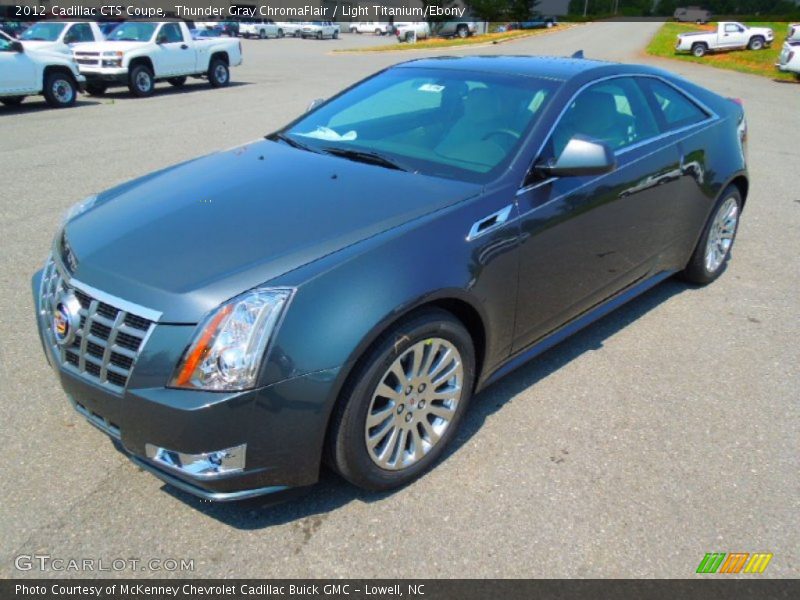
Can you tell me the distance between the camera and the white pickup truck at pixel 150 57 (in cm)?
1579

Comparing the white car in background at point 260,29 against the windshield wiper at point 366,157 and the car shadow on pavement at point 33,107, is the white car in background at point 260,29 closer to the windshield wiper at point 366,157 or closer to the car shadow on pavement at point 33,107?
the car shadow on pavement at point 33,107

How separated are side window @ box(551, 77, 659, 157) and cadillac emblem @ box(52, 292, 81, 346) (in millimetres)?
2275

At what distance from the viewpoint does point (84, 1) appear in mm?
46219

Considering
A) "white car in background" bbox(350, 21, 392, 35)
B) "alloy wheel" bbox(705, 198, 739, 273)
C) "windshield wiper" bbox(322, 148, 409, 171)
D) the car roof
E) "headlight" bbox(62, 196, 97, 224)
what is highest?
the car roof

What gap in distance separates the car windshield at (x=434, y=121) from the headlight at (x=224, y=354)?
4.35 ft

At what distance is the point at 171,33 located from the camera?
17406 millimetres

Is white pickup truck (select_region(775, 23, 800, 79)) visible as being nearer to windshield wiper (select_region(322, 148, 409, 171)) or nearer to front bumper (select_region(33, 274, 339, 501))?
windshield wiper (select_region(322, 148, 409, 171))

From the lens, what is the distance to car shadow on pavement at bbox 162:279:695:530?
266 cm

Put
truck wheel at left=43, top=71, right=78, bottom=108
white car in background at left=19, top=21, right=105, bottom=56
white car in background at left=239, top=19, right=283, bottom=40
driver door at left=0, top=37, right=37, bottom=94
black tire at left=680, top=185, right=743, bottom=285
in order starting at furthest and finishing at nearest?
white car in background at left=239, top=19, right=283, bottom=40 → white car in background at left=19, top=21, right=105, bottom=56 → truck wheel at left=43, top=71, right=78, bottom=108 → driver door at left=0, top=37, right=37, bottom=94 → black tire at left=680, top=185, right=743, bottom=285

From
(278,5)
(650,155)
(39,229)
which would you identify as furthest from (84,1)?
(650,155)

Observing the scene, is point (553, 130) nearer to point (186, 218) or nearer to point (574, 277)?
point (574, 277)

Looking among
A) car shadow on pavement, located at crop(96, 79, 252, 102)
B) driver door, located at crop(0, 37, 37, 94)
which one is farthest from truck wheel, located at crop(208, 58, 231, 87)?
driver door, located at crop(0, 37, 37, 94)

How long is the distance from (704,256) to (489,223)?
8.84ft

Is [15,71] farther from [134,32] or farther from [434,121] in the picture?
[434,121]
